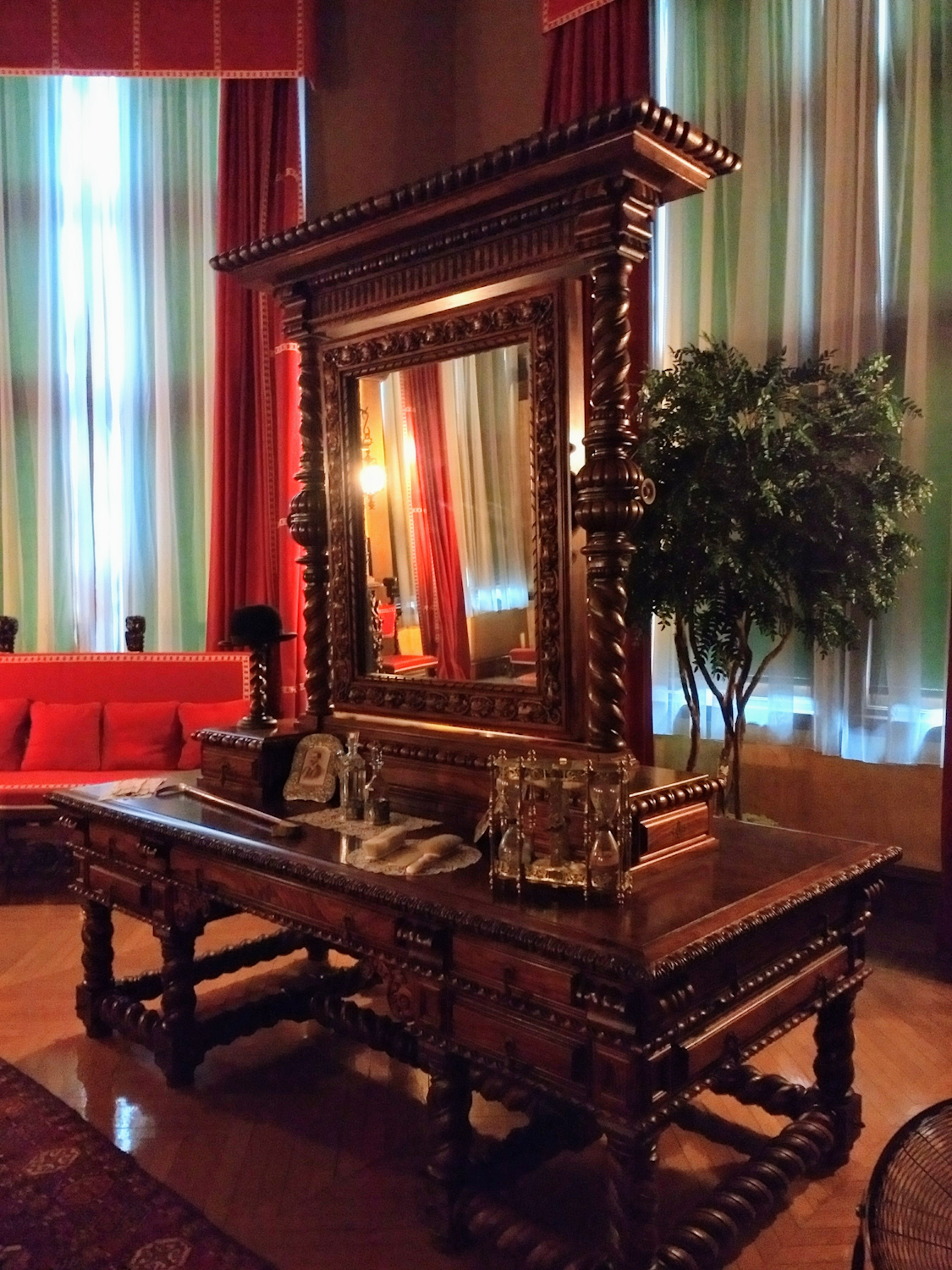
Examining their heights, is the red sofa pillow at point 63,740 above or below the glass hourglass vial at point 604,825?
below

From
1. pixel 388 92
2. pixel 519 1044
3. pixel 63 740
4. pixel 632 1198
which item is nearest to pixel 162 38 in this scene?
pixel 388 92

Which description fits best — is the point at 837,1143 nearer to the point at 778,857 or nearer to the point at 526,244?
the point at 778,857

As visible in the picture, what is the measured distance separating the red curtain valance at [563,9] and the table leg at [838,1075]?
370 centimetres

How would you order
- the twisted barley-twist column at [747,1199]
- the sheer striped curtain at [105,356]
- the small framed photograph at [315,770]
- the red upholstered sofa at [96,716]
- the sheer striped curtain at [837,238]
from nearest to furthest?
1. the twisted barley-twist column at [747,1199]
2. the small framed photograph at [315,770]
3. the sheer striped curtain at [837,238]
4. the red upholstered sofa at [96,716]
5. the sheer striped curtain at [105,356]

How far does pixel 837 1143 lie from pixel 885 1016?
99 cm

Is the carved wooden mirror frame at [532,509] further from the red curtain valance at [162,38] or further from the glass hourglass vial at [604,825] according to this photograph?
the red curtain valance at [162,38]

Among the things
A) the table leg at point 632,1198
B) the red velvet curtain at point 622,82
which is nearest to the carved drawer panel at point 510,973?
the table leg at point 632,1198

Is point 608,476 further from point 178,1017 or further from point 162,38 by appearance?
point 162,38

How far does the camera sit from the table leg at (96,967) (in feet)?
9.29

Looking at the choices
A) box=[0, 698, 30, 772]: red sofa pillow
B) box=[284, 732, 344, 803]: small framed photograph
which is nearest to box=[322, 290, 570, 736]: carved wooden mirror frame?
box=[284, 732, 344, 803]: small framed photograph

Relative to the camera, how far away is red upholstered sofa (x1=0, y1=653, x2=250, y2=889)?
4.18 meters

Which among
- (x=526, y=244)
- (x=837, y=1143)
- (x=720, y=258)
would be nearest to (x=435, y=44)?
(x=720, y=258)

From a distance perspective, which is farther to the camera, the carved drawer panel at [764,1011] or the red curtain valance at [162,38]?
the red curtain valance at [162,38]

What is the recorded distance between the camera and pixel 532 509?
7.19 ft
